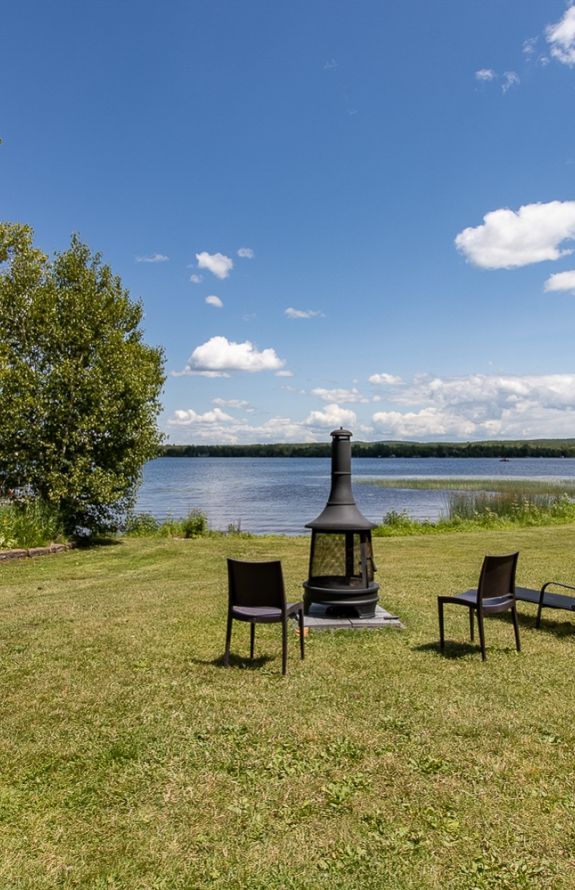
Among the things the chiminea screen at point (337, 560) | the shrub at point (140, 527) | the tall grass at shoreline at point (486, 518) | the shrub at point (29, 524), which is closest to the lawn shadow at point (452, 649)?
the chiminea screen at point (337, 560)

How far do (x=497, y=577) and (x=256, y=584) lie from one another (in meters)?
2.63

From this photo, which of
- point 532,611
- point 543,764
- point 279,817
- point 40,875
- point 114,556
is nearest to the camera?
point 40,875

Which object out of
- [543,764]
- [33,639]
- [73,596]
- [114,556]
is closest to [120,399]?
[114,556]

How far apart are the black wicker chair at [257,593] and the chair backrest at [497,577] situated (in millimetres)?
2020

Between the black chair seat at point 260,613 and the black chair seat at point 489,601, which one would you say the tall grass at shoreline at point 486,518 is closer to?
the black chair seat at point 489,601

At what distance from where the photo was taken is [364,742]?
447 cm

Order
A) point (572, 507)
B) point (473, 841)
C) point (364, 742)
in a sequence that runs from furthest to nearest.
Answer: point (572, 507)
point (364, 742)
point (473, 841)

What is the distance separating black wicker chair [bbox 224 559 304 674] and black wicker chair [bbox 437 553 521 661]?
178cm

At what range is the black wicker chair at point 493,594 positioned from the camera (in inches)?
254

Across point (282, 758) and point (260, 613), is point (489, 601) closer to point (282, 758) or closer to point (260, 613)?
point (260, 613)

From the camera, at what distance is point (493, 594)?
673 cm

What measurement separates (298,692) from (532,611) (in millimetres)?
4803

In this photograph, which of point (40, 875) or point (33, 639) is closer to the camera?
point (40, 875)

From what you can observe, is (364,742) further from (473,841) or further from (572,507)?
(572,507)
